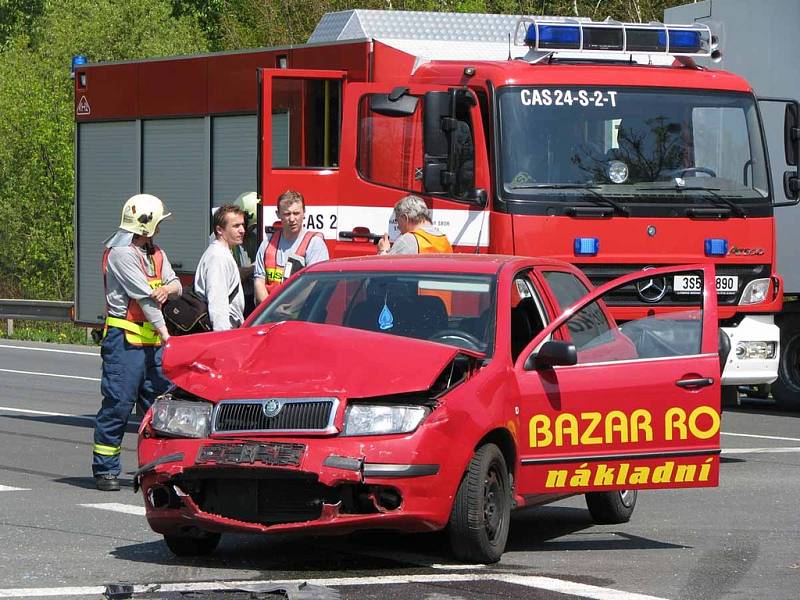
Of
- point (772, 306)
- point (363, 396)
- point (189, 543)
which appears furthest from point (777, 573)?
point (772, 306)

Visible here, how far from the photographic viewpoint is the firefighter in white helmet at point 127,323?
34.6 feet

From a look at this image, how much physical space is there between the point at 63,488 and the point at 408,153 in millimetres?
3922

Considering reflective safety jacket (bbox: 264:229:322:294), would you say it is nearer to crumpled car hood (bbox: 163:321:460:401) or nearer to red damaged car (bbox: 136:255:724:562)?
red damaged car (bbox: 136:255:724:562)

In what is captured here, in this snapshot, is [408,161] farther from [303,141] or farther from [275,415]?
[275,415]

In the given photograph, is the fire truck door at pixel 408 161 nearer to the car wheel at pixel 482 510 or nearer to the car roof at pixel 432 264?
the car roof at pixel 432 264

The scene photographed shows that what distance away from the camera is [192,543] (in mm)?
8008

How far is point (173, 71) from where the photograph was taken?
16.0m

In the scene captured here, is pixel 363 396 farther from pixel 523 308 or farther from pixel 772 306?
pixel 772 306

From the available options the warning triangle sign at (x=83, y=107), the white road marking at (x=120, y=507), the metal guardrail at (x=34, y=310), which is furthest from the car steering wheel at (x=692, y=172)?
the metal guardrail at (x=34, y=310)

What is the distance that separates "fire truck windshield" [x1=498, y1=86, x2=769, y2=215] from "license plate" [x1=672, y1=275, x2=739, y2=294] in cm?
55

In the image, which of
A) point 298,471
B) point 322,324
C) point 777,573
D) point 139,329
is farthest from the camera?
point 139,329

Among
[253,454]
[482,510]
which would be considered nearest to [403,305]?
[482,510]

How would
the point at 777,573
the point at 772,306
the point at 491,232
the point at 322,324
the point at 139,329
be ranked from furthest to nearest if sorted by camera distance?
the point at 772,306 → the point at 491,232 → the point at 139,329 → the point at 322,324 → the point at 777,573

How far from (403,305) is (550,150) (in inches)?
171
